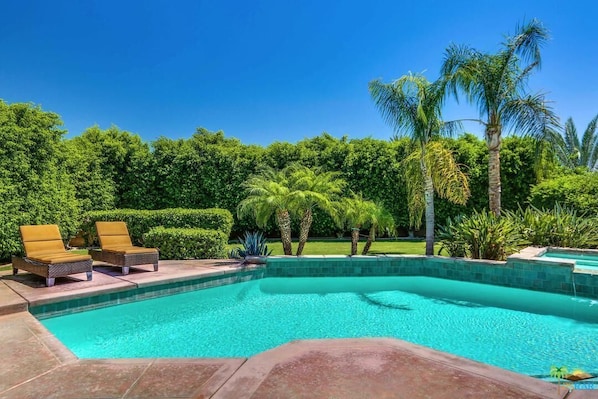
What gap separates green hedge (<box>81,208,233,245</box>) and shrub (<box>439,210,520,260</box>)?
7229 mm

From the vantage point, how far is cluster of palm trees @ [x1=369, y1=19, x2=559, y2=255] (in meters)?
11.3

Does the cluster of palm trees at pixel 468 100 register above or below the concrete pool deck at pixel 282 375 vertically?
above

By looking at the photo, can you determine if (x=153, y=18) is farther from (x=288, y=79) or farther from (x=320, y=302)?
(x=320, y=302)

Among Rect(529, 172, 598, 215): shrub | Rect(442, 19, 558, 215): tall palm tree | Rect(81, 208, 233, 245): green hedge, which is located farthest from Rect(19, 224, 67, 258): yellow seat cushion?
Rect(529, 172, 598, 215): shrub

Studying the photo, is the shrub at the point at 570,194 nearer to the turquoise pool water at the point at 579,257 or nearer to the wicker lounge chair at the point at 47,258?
the turquoise pool water at the point at 579,257

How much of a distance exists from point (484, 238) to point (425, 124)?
3.69 metres

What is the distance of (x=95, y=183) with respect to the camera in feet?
53.4

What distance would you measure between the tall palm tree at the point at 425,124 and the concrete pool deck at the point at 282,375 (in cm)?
808

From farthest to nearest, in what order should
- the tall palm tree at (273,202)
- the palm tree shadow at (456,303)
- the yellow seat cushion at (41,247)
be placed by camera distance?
the tall palm tree at (273,202)
the yellow seat cushion at (41,247)
the palm tree shadow at (456,303)

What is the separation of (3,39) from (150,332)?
12003 mm

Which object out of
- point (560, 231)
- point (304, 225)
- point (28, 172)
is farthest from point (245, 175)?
point (560, 231)

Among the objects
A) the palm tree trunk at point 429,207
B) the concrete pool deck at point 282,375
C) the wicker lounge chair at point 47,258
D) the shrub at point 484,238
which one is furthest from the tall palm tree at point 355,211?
the concrete pool deck at point 282,375

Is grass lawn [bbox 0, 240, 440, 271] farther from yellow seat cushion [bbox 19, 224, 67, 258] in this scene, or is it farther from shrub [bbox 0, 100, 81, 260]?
yellow seat cushion [bbox 19, 224, 67, 258]

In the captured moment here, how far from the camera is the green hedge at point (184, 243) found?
37.1 ft
